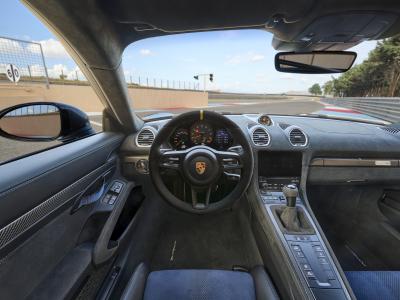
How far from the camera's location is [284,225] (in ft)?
6.30

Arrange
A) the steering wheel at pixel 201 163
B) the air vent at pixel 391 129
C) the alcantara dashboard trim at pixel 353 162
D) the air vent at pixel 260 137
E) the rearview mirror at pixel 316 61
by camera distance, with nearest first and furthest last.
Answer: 1. the steering wheel at pixel 201 163
2. the rearview mirror at pixel 316 61
3. the air vent at pixel 260 137
4. the alcantara dashboard trim at pixel 353 162
5. the air vent at pixel 391 129

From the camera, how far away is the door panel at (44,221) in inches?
40.2

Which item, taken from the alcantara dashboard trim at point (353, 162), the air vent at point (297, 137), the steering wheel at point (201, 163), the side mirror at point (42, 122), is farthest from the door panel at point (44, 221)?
the alcantara dashboard trim at point (353, 162)

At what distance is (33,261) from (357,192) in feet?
9.91

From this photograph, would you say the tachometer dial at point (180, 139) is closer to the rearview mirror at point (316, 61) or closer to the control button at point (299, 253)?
the rearview mirror at point (316, 61)

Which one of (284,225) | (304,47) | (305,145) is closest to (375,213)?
(305,145)

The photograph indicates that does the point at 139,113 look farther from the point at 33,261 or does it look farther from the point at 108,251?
the point at 33,261

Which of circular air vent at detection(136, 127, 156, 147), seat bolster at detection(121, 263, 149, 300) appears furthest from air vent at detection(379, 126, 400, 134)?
seat bolster at detection(121, 263, 149, 300)

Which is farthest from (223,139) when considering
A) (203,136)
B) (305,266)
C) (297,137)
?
(305,266)

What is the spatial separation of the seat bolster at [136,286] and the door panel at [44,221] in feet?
0.92

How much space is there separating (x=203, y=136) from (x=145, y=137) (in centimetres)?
62

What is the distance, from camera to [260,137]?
2391 millimetres

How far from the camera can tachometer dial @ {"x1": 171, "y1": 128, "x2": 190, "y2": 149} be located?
2159mm

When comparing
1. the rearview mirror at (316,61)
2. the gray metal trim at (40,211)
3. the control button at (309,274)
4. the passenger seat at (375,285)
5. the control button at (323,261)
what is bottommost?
the passenger seat at (375,285)
